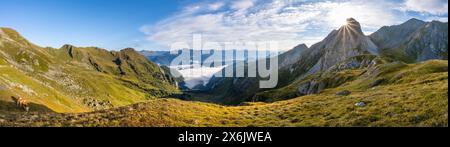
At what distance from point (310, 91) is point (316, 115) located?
13344cm

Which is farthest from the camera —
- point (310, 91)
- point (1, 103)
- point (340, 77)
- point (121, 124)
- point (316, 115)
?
point (310, 91)

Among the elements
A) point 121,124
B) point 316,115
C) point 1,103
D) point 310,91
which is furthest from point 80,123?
point 310,91

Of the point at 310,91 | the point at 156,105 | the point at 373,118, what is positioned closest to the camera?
the point at 373,118

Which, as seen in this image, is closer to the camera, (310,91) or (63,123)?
Answer: (63,123)

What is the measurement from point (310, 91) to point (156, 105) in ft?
427

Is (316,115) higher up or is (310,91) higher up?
(316,115)
